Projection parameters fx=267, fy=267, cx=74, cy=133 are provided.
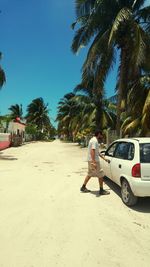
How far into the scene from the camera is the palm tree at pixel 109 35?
16750mm

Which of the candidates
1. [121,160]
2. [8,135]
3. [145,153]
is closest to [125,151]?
[121,160]

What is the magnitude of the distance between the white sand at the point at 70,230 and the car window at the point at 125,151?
1149 mm

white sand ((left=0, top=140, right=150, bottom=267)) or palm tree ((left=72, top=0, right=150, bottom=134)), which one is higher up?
palm tree ((left=72, top=0, right=150, bottom=134))

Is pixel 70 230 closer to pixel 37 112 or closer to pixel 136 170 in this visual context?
pixel 136 170

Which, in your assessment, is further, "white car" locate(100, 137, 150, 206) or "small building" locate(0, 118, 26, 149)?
"small building" locate(0, 118, 26, 149)

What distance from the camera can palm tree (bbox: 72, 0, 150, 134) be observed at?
1675 cm

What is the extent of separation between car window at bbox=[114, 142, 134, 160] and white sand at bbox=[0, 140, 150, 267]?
1149 mm

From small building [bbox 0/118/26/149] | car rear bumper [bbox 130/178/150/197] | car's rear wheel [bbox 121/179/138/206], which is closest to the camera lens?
car rear bumper [bbox 130/178/150/197]

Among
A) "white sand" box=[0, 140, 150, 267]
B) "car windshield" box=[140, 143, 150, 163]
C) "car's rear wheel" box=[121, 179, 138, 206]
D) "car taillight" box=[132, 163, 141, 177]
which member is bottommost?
"white sand" box=[0, 140, 150, 267]

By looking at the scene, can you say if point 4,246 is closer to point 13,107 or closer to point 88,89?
point 88,89

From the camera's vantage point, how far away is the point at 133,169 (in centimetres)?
607

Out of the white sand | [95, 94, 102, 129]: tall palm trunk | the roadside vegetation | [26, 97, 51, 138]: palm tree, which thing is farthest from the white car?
[26, 97, 51, 138]: palm tree

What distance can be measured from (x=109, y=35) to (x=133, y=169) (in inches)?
524

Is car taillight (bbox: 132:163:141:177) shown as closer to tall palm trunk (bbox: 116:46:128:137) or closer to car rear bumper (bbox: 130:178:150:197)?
car rear bumper (bbox: 130:178:150:197)
